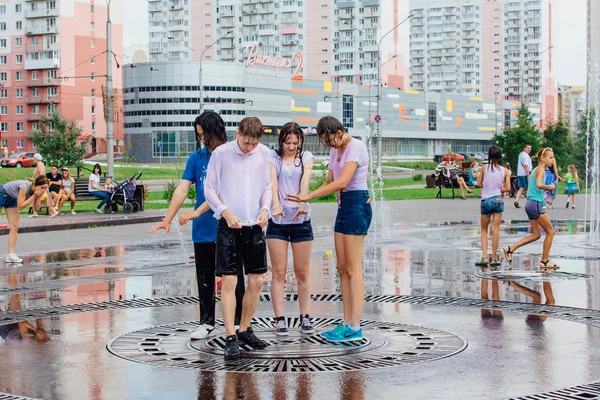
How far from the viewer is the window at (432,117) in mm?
165000

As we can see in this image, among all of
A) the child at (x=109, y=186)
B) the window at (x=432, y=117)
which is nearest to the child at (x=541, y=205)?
the child at (x=109, y=186)

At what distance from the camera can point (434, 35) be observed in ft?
655

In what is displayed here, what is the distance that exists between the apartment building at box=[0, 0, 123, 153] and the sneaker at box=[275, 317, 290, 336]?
112 m

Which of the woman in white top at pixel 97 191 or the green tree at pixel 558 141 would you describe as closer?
the woman in white top at pixel 97 191

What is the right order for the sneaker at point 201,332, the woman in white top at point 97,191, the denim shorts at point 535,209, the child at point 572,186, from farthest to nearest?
1. the child at point 572,186
2. the woman in white top at point 97,191
3. the denim shorts at point 535,209
4. the sneaker at point 201,332

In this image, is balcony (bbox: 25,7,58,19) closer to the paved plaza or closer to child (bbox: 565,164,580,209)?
child (bbox: 565,164,580,209)

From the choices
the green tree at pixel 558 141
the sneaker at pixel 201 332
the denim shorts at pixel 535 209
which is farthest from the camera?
the green tree at pixel 558 141

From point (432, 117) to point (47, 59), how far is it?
243 ft

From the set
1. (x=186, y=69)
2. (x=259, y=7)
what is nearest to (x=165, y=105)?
(x=186, y=69)

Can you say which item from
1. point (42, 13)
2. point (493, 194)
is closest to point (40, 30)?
point (42, 13)

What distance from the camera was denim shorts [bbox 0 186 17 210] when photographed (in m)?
14.4

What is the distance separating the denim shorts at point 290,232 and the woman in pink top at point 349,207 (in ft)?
1.18

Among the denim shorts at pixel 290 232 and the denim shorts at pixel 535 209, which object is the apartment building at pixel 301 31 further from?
the denim shorts at pixel 290 232

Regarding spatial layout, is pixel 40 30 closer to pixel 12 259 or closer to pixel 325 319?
pixel 12 259
